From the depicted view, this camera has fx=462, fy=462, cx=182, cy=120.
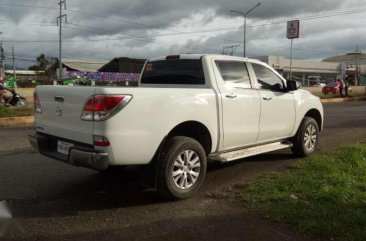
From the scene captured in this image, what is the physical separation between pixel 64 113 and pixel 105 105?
0.76 metres

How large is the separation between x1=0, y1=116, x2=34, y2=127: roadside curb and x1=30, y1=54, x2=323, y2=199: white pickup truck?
8159 mm

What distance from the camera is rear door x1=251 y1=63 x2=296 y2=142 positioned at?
6.91 meters

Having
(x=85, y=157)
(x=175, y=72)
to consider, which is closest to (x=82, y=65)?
(x=175, y=72)

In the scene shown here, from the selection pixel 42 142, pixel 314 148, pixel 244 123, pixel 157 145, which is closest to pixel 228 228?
pixel 157 145

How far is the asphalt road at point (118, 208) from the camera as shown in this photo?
4457 millimetres

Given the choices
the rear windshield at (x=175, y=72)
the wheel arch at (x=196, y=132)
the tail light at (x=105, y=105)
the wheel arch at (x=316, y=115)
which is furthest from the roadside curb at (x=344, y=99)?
the tail light at (x=105, y=105)

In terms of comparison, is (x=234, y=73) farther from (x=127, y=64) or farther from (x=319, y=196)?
(x=127, y=64)

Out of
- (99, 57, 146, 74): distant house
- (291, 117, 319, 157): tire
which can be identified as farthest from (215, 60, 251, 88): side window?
(99, 57, 146, 74): distant house

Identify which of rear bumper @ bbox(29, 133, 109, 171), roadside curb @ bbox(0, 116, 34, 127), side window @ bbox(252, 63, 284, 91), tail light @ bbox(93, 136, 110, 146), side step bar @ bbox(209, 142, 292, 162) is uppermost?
side window @ bbox(252, 63, 284, 91)

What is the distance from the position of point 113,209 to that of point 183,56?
2.56 metres

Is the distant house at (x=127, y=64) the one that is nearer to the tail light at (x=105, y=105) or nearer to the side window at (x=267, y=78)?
the side window at (x=267, y=78)

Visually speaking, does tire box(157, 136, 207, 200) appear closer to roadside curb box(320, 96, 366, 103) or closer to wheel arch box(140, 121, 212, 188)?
wheel arch box(140, 121, 212, 188)

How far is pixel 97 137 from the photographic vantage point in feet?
16.1

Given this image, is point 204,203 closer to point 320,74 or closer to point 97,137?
point 97,137
